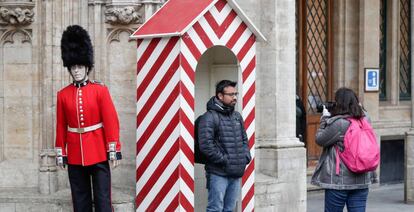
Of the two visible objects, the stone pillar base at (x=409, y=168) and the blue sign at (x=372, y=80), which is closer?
the stone pillar base at (x=409, y=168)

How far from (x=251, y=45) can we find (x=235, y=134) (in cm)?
96

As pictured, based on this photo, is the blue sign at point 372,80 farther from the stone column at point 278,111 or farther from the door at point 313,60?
the stone column at point 278,111

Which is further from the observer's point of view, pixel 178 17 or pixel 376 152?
pixel 376 152

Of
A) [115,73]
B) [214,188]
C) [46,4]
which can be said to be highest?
[46,4]

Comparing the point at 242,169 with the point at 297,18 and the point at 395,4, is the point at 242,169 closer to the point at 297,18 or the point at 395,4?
the point at 297,18

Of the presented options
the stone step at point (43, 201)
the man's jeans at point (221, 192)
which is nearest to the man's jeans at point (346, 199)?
the man's jeans at point (221, 192)

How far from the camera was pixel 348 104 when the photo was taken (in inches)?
408

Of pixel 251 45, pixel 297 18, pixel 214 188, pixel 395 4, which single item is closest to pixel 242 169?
pixel 214 188

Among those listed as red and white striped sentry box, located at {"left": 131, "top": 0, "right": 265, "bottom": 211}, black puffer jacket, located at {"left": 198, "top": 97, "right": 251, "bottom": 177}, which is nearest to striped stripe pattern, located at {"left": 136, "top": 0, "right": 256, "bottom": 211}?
red and white striped sentry box, located at {"left": 131, "top": 0, "right": 265, "bottom": 211}

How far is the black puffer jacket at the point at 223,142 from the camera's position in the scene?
31.3ft

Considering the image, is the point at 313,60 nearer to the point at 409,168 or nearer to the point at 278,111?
the point at 409,168

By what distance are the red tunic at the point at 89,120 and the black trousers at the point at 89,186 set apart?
0.32ft

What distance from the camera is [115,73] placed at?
33.9ft

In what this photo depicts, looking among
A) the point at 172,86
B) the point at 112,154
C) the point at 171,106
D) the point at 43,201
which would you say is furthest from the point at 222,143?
the point at 43,201
